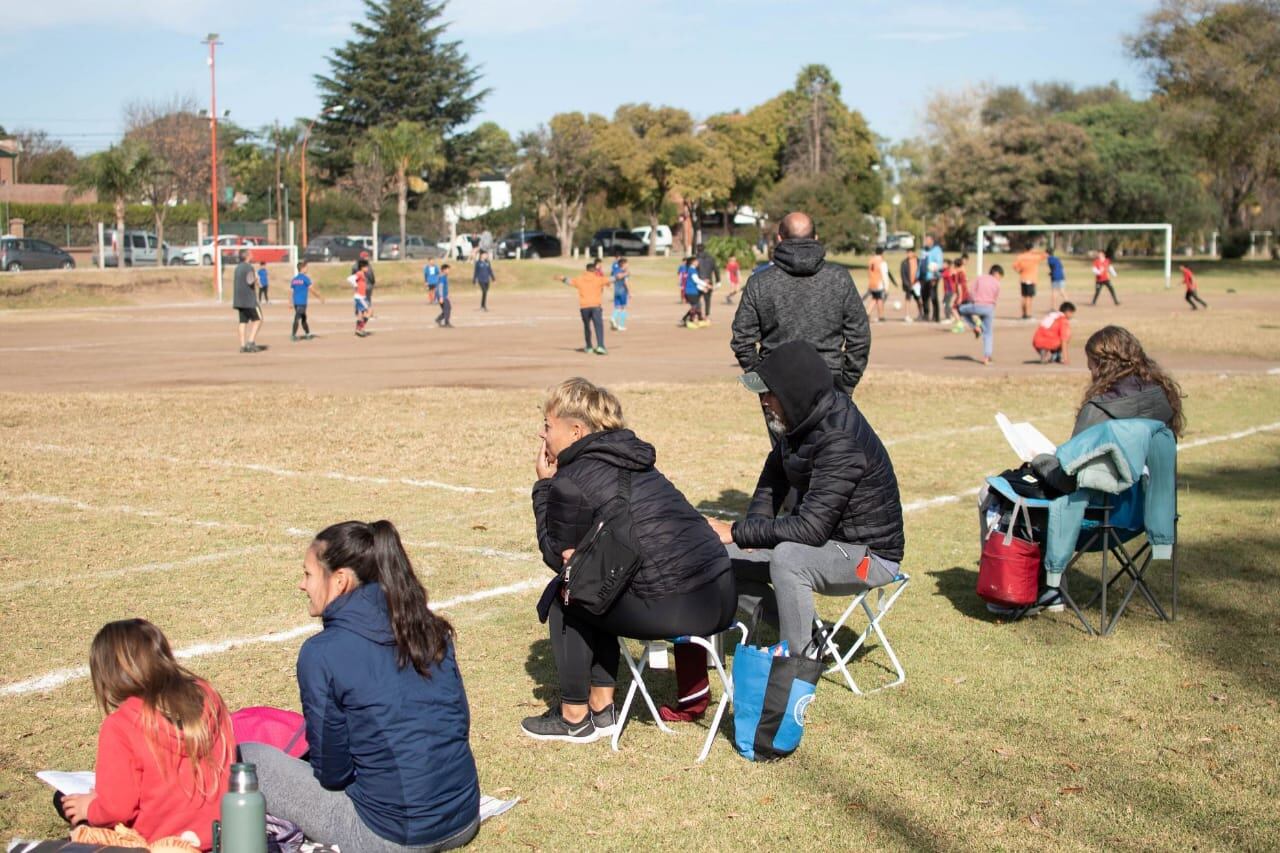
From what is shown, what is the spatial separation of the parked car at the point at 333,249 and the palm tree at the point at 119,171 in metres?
9.02

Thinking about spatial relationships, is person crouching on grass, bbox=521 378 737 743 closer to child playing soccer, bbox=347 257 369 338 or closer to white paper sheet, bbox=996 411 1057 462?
white paper sheet, bbox=996 411 1057 462

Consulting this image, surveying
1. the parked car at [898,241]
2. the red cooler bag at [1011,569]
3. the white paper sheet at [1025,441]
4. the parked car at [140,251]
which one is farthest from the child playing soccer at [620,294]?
the parked car at [898,241]

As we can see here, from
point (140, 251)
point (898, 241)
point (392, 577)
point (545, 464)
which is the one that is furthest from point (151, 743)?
point (898, 241)

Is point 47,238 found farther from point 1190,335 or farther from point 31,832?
point 31,832

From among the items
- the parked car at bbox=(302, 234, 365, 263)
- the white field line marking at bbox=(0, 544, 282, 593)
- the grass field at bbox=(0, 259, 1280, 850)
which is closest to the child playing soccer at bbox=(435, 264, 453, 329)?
the grass field at bbox=(0, 259, 1280, 850)

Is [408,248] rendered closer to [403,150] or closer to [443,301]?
[403,150]

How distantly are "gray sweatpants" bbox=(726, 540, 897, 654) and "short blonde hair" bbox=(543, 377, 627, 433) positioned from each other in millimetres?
946

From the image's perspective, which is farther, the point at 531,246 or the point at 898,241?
the point at 898,241

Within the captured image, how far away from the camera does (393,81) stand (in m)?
81.1

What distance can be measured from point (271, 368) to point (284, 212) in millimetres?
66012

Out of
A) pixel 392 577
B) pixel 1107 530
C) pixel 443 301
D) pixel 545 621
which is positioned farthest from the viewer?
pixel 443 301

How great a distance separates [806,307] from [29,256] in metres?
49.7

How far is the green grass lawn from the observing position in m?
4.53

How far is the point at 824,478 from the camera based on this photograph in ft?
17.9
